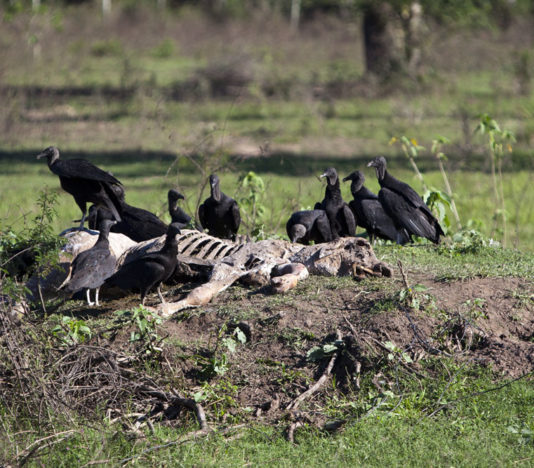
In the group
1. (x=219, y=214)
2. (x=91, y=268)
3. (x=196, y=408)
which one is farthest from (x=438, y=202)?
(x=196, y=408)

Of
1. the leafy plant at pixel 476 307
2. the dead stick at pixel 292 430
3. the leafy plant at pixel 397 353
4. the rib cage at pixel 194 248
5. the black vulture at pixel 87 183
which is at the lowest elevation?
the dead stick at pixel 292 430

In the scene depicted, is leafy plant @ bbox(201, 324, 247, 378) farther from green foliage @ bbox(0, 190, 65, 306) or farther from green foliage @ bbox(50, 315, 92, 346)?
green foliage @ bbox(0, 190, 65, 306)

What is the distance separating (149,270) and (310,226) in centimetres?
182

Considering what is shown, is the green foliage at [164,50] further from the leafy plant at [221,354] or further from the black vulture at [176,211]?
the leafy plant at [221,354]

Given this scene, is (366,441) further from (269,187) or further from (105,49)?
(105,49)

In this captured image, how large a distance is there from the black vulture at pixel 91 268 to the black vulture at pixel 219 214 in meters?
1.48

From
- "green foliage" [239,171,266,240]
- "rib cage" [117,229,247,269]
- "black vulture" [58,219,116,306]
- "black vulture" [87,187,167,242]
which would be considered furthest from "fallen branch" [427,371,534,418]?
"green foliage" [239,171,266,240]

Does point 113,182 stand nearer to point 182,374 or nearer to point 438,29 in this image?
point 182,374

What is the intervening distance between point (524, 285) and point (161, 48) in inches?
829

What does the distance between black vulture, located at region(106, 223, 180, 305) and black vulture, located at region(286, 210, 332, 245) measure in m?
1.45

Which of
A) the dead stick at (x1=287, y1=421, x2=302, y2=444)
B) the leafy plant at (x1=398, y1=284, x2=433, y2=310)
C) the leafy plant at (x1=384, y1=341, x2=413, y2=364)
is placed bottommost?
the dead stick at (x1=287, y1=421, x2=302, y2=444)

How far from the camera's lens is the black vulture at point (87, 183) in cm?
656

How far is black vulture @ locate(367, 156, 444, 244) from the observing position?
686 centimetres

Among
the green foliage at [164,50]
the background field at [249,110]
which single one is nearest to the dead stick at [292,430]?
the background field at [249,110]
